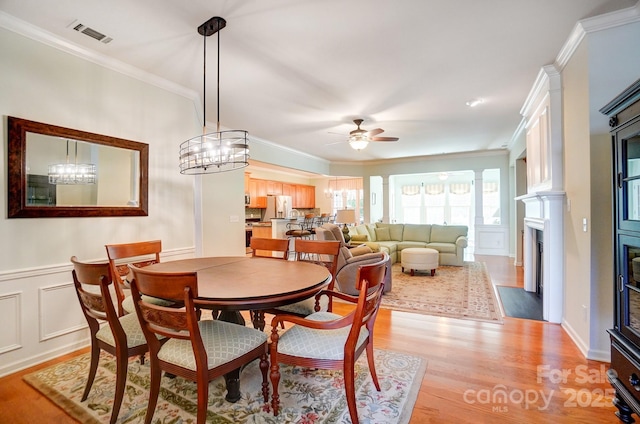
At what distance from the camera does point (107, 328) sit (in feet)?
6.32

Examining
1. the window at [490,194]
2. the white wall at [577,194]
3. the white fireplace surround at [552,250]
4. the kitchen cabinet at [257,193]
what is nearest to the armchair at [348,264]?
the white fireplace surround at [552,250]

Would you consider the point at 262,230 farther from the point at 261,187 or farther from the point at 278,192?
the point at 278,192

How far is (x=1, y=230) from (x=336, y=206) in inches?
400

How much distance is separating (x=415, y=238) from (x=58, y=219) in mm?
6361

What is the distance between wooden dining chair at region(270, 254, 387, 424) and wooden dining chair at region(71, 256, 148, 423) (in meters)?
0.86

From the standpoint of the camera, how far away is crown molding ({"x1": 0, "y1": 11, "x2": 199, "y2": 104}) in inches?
89.2

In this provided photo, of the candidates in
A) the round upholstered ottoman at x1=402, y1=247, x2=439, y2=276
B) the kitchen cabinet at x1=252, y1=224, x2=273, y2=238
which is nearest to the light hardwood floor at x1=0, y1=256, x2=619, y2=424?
the round upholstered ottoman at x1=402, y1=247, x2=439, y2=276

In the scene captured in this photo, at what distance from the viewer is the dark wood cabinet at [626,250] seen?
154 centimetres

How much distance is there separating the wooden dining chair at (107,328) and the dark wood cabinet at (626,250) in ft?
8.92

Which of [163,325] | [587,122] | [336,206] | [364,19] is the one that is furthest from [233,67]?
[336,206]

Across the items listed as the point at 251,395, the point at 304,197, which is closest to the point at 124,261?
the point at 251,395

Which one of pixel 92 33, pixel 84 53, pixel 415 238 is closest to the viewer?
pixel 92 33

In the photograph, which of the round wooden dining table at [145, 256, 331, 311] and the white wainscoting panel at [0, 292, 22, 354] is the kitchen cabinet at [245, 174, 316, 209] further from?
the white wainscoting panel at [0, 292, 22, 354]

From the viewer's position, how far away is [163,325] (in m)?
1.49
